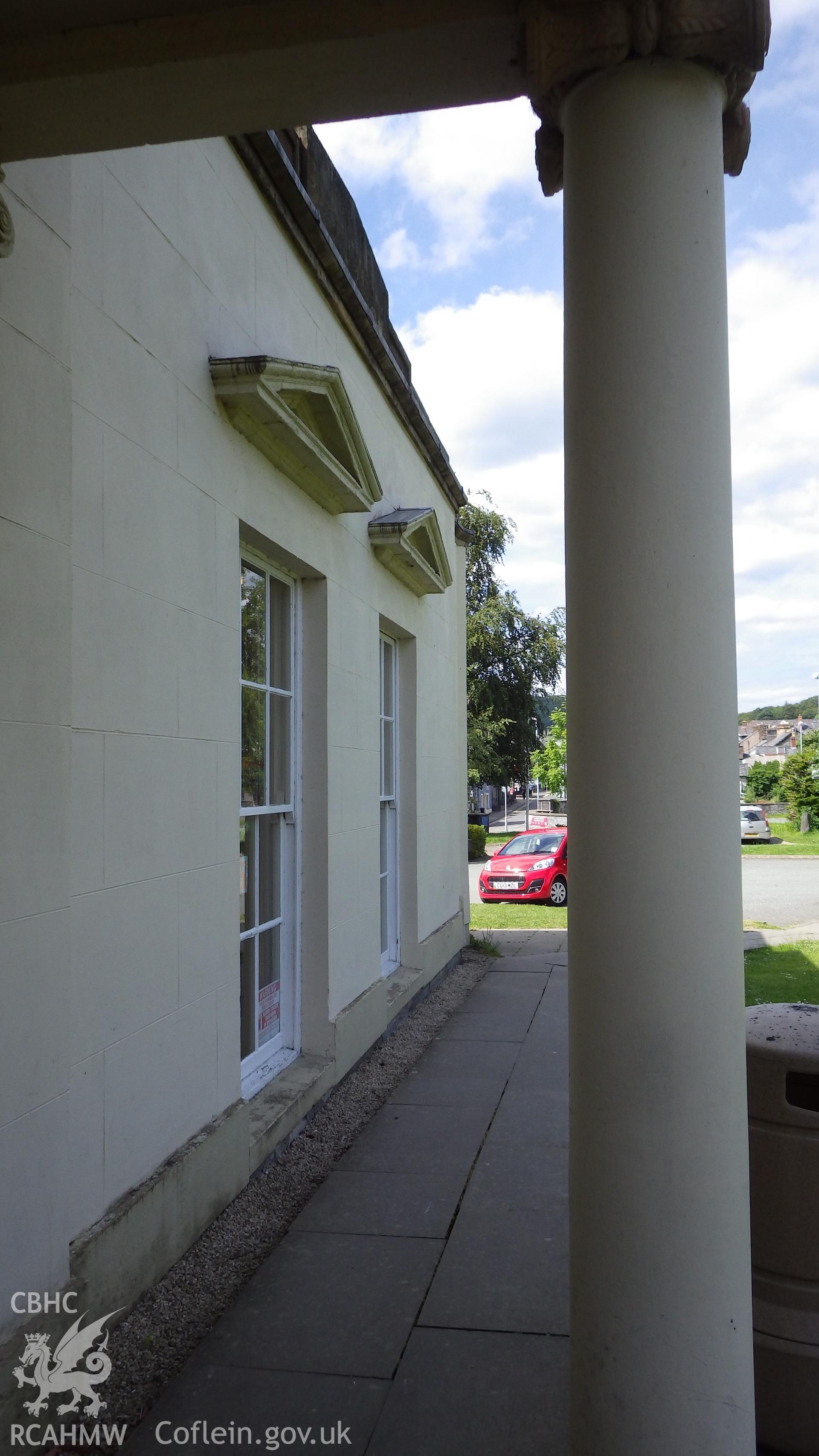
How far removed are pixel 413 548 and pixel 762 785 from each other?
57.6 metres

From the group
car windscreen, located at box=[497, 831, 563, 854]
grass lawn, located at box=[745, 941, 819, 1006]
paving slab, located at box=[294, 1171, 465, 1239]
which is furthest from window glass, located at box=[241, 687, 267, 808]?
car windscreen, located at box=[497, 831, 563, 854]

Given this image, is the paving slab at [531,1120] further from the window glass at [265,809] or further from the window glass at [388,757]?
the window glass at [388,757]

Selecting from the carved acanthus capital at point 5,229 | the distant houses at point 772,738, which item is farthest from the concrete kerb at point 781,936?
the distant houses at point 772,738

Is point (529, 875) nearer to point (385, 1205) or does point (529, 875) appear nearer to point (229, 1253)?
point (385, 1205)

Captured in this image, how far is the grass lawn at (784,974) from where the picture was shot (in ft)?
28.6

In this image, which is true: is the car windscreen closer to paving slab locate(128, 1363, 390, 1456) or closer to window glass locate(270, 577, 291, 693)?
window glass locate(270, 577, 291, 693)

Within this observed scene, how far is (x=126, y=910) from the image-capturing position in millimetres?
3188

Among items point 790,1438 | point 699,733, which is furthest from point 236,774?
point 790,1438

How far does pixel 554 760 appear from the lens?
5559cm

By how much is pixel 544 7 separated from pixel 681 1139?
233 centimetres

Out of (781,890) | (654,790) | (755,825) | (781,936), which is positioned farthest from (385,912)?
(755,825)

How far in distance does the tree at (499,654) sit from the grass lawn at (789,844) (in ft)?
27.8

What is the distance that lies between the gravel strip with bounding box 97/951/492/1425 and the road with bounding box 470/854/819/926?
21.3 feet

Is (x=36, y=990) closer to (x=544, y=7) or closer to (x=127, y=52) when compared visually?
(x=127, y=52)
